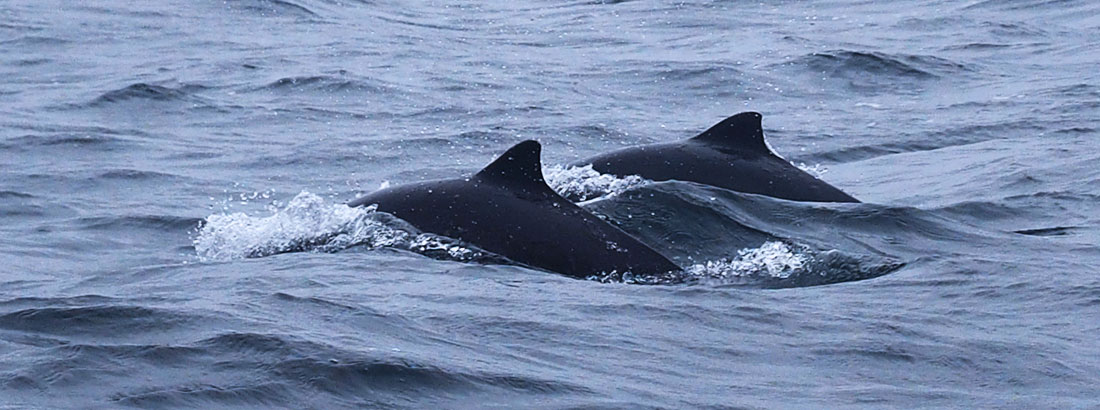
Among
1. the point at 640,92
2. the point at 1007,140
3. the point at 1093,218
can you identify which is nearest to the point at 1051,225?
the point at 1093,218

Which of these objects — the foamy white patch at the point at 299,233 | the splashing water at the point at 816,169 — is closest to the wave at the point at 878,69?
the splashing water at the point at 816,169

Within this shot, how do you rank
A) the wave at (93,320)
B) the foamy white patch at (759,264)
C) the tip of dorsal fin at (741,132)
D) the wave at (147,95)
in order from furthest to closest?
the wave at (147,95)
the tip of dorsal fin at (741,132)
the foamy white patch at (759,264)
the wave at (93,320)

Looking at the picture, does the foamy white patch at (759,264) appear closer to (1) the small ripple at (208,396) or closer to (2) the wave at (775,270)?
(2) the wave at (775,270)

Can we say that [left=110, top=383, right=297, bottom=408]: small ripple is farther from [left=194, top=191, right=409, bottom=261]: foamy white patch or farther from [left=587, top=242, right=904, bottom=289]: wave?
[left=194, top=191, right=409, bottom=261]: foamy white patch

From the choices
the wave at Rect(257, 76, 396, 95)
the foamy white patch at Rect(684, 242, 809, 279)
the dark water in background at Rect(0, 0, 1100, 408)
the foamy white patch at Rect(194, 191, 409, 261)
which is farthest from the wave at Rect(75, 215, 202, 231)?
the wave at Rect(257, 76, 396, 95)

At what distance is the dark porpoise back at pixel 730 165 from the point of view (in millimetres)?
11359

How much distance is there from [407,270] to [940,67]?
12.5 meters

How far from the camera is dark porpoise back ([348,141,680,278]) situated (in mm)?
9703

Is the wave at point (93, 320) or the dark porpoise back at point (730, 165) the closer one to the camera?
the wave at point (93, 320)

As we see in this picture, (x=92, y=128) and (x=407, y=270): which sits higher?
(x=407, y=270)

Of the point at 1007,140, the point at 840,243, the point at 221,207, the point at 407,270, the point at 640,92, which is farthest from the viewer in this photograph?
the point at 640,92

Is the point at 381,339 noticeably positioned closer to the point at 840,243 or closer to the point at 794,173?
the point at 840,243

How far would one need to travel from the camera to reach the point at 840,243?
35.1 feet

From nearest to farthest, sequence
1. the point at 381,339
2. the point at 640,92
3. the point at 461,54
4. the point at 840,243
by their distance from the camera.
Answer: the point at 381,339
the point at 840,243
the point at 640,92
the point at 461,54
